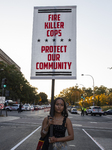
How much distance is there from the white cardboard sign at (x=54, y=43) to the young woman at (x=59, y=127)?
55cm

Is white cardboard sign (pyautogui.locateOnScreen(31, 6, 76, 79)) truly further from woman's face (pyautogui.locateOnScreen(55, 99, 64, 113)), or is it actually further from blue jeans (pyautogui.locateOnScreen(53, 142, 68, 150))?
blue jeans (pyautogui.locateOnScreen(53, 142, 68, 150))

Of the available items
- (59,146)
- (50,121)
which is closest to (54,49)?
(50,121)

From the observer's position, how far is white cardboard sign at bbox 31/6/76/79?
3.45 meters

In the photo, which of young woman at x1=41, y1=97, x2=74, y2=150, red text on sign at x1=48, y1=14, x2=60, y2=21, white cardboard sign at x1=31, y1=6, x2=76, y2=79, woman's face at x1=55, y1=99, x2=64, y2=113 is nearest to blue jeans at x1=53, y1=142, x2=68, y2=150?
young woman at x1=41, y1=97, x2=74, y2=150

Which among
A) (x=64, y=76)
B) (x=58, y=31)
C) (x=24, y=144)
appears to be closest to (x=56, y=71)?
(x=64, y=76)

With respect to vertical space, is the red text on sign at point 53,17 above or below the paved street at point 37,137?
above

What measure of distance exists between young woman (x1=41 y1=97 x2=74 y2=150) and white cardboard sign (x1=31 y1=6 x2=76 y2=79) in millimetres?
555

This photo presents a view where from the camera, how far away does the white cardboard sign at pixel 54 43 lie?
345cm

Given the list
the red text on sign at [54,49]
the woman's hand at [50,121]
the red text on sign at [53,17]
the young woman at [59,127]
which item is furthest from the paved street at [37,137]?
the red text on sign at [53,17]

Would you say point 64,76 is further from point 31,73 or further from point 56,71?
point 31,73

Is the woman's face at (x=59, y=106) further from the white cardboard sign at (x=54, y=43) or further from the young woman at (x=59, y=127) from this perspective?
the white cardboard sign at (x=54, y=43)

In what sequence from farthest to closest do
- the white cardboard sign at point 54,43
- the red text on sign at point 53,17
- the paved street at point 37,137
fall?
1. the paved street at point 37,137
2. the red text on sign at point 53,17
3. the white cardboard sign at point 54,43

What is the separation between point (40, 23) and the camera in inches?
146

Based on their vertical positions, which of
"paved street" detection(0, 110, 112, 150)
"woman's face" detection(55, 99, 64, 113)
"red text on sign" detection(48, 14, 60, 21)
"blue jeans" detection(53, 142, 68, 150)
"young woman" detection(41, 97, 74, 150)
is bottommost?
"paved street" detection(0, 110, 112, 150)
